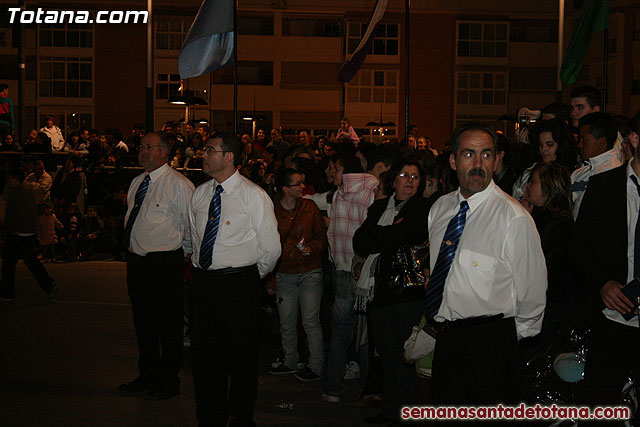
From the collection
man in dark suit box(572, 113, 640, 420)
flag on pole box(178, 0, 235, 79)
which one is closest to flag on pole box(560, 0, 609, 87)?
flag on pole box(178, 0, 235, 79)

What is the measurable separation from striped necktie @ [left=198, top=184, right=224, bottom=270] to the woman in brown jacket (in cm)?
196

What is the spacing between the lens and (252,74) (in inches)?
1828

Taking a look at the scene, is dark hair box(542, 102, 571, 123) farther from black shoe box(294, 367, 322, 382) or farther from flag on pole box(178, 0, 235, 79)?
flag on pole box(178, 0, 235, 79)

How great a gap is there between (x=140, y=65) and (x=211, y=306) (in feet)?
131

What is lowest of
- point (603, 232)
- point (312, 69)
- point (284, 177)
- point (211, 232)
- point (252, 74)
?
point (211, 232)

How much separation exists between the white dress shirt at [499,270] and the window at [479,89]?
1641 inches

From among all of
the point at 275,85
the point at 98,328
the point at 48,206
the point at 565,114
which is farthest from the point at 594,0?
the point at 275,85

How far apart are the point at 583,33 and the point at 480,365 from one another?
36.1 ft

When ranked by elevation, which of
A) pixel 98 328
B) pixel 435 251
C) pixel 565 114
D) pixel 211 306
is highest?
pixel 565 114

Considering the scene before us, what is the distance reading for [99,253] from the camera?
18828 millimetres

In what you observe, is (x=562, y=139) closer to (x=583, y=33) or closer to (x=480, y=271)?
(x=480, y=271)

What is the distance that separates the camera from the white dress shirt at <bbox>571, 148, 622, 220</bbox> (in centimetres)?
732

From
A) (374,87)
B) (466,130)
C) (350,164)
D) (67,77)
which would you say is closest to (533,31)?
(374,87)

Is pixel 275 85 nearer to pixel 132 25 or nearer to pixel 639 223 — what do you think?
→ pixel 132 25
